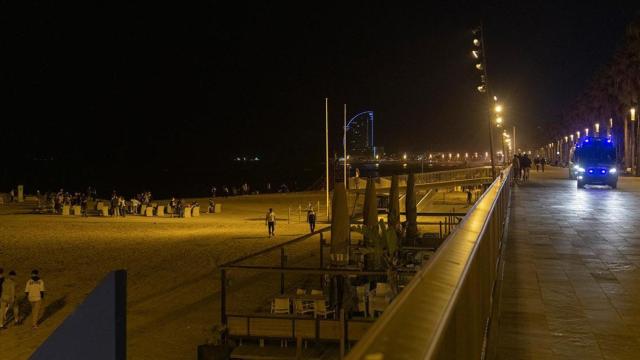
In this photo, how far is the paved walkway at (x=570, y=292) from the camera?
5695 millimetres

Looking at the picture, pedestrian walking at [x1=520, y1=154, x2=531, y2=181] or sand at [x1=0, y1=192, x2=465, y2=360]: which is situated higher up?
pedestrian walking at [x1=520, y1=154, x2=531, y2=181]

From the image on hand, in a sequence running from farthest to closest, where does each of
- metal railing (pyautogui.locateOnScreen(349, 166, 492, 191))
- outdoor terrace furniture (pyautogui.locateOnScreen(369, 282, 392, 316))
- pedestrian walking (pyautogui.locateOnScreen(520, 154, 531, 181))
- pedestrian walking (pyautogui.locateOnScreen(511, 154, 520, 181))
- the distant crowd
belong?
metal railing (pyautogui.locateOnScreen(349, 166, 492, 191))
pedestrian walking (pyautogui.locateOnScreen(520, 154, 531, 181))
the distant crowd
pedestrian walking (pyautogui.locateOnScreen(511, 154, 520, 181))
outdoor terrace furniture (pyautogui.locateOnScreen(369, 282, 392, 316))

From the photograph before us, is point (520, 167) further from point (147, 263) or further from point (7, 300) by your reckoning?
point (7, 300)

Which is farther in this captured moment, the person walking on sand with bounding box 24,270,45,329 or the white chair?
the person walking on sand with bounding box 24,270,45,329

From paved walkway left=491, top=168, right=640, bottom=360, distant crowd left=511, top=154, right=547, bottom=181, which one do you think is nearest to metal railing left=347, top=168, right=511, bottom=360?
paved walkway left=491, top=168, right=640, bottom=360

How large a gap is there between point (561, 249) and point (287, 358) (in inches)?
177

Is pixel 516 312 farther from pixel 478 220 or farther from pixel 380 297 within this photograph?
pixel 380 297

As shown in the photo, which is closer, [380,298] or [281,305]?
[380,298]

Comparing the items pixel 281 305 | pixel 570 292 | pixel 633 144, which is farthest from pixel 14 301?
pixel 633 144

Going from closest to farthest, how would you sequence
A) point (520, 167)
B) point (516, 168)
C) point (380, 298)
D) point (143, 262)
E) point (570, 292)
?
point (570, 292) → point (380, 298) → point (143, 262) → point (516, 168) → point (520, 167)

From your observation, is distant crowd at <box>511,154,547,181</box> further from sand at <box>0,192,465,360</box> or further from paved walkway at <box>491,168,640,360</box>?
paved walkway at <box>491,168,640,360</box>

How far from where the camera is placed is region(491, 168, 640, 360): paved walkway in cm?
570

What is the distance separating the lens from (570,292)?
7.72 m

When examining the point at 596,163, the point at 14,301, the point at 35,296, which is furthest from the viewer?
the point at 596,163
